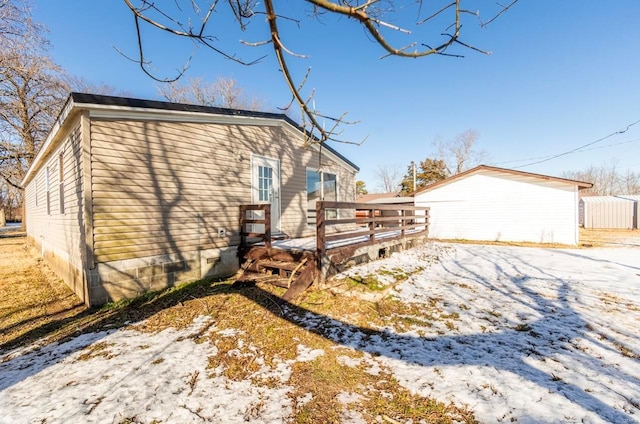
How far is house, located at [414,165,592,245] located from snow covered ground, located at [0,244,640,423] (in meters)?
9.19

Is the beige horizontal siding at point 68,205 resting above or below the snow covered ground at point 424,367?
above

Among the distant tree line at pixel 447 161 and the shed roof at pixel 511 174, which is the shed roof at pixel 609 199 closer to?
the distant tree line at pixel 447 161

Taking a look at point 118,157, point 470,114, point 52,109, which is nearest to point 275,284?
point 118,157

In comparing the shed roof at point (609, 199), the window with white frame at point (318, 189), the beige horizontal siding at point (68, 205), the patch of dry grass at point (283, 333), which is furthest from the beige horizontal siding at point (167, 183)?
A: the shed roof at point (609, 199)

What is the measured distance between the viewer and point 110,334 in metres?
3.39

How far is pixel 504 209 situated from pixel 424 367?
13.3m

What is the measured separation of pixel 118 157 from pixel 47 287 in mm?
3522

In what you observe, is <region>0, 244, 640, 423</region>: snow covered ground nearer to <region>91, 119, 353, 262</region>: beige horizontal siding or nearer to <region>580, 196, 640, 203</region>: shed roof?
<region>91, 119, 353, 262</region>: beige horizontal siding

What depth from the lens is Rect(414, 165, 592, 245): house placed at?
11703 mm

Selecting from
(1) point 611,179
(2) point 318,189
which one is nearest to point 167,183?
(2) point 318,189

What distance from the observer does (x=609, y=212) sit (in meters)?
20.1

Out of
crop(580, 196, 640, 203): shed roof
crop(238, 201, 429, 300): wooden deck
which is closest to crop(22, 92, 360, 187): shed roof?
crop(238, 201, 429, 300): wooden deck

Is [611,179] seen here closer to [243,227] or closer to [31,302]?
[243,227]

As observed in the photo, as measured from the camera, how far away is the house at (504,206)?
1170 centimetres
